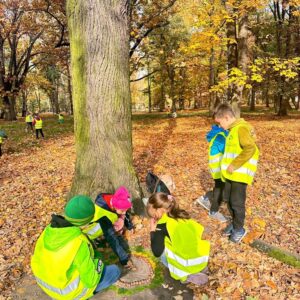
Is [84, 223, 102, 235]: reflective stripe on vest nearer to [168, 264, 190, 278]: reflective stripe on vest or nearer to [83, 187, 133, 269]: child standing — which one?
[83, 187, 133, 269]: child standing

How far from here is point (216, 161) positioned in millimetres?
4738

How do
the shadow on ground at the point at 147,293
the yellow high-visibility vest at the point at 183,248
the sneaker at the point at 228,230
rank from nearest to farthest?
1. the yellow high-visibility vest at the point at 183,248
2. the shadow on ground at the point at 147,293
3. the sneaker at the point at 228,230

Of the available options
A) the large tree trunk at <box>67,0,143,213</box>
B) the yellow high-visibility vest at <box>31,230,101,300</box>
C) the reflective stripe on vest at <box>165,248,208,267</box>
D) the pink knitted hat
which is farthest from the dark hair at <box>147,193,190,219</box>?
the large tree trunk at <box>67,0,143,213</box>

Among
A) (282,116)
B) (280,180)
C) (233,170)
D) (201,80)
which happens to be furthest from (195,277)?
(201,80)

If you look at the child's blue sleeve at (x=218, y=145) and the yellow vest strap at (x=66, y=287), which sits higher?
the child's blue sleeve at (x=218, y=145)

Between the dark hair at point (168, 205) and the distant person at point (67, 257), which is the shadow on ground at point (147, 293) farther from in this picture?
the dark hair at point (168, 205)

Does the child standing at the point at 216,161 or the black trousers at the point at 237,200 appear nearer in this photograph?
the black trousers at the point at 237,200

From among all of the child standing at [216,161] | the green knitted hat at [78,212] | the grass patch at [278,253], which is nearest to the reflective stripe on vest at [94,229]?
the green knitted hat at [78,212]

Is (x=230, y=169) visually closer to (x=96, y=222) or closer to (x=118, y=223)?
(x=118, y=223)

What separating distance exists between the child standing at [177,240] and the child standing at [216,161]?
1.65m

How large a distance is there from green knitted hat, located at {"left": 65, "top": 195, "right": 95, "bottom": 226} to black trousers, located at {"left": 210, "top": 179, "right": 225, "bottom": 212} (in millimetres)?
2727

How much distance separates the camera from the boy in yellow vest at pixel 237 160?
12.4ft

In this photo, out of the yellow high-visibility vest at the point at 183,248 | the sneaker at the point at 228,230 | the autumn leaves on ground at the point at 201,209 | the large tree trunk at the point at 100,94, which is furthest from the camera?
the sneaker at the point at 228,230

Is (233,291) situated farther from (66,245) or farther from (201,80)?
(201,80)
